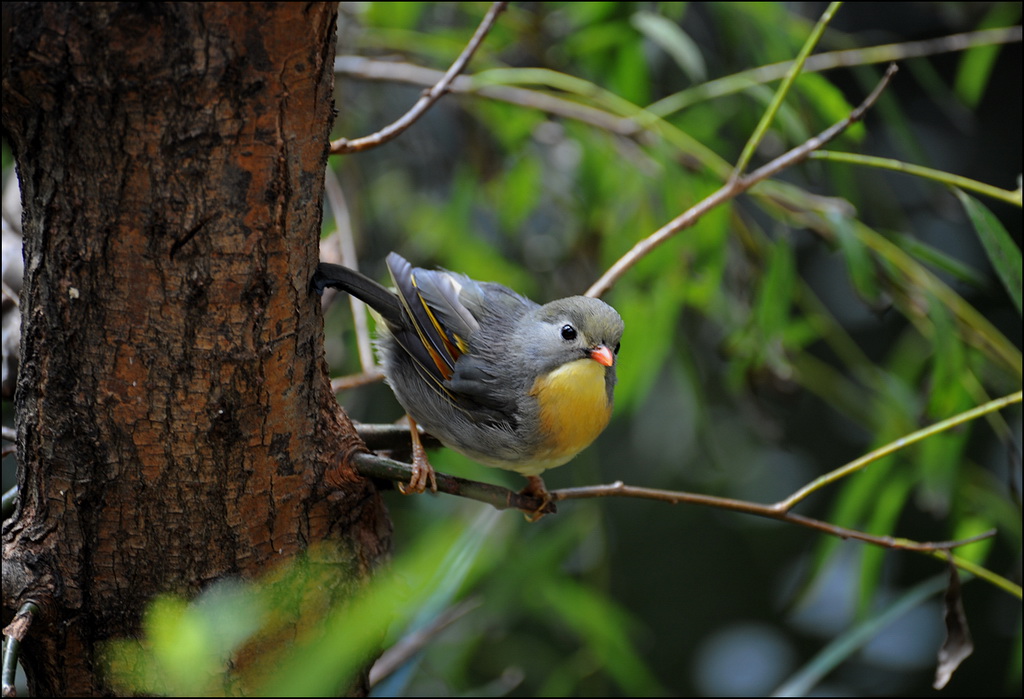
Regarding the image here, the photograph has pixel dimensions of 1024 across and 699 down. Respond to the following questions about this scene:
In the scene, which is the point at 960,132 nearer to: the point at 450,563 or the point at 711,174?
the point at 711,174

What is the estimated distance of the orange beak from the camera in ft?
4.93

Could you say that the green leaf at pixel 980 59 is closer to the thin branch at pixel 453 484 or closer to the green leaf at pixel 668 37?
the green leaf at pixel 668 37

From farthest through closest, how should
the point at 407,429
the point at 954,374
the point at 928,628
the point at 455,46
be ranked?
the point at 928,628 < the point at 455,46 < the point at 954,374 < the point at 407,429

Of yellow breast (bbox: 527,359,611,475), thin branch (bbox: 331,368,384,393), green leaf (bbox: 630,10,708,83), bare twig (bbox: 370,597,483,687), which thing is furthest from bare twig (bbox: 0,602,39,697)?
green leaf (bbox: 630,10,708,83)

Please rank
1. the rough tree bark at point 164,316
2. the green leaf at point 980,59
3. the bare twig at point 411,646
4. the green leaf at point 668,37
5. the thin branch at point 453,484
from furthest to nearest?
the green leaf at point 980,59, the green leaf at point 668,37, the bare twig at point 411,646, the thin branch at point 453,484, the rough tree bark at point 164,316

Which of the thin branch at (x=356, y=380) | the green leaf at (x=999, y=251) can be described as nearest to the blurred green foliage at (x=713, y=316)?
the green leaf at (x=999, y=251)

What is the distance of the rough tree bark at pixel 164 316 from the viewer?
2.86ft

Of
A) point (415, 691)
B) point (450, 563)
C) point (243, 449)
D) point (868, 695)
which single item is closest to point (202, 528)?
point (243, 449)

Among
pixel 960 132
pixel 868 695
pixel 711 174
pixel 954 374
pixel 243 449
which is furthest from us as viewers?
pixel 960 132

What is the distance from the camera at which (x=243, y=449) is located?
3.51 feet

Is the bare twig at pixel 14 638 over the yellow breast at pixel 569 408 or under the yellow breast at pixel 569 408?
under

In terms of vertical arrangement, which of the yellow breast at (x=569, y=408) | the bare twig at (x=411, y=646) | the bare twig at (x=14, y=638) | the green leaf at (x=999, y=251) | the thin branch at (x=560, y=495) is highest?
the green leaf at (x=999, y=251)

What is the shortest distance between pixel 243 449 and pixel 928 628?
2898 millimetres

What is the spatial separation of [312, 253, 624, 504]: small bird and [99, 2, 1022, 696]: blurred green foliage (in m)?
0.22
